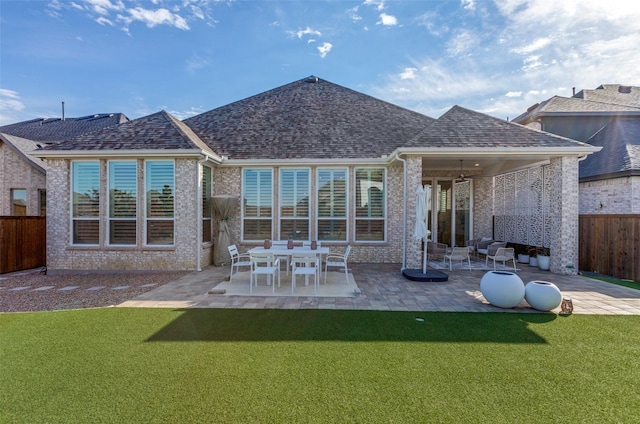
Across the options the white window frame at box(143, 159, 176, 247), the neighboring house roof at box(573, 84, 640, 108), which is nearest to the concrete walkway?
the white window frame at box(143, 159, 176, 247)

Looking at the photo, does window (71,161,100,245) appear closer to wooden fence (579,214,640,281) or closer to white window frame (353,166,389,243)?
white window frame (353,166,389,243)

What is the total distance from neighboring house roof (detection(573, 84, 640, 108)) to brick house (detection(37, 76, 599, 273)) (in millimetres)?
10212

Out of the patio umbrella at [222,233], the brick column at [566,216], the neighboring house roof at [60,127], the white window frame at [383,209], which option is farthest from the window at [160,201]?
the neighboring house roof at [60,127]

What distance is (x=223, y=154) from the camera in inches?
456

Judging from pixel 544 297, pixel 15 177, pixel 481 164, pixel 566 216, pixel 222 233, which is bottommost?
pixel 544 297

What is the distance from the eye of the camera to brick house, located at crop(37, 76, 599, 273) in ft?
30.8

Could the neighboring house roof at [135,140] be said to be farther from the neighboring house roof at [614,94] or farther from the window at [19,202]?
the neighboring house roof at [614,94]

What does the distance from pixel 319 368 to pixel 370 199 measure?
803cm

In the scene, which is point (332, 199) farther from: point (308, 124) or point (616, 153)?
point (616, 153)

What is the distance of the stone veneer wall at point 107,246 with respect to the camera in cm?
965

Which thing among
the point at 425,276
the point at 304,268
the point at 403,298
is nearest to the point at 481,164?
the point at 425,276

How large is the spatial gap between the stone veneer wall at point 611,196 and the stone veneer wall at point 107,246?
14.5 m

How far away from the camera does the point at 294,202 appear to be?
11.2 m

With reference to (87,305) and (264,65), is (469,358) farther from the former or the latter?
(264,65)
